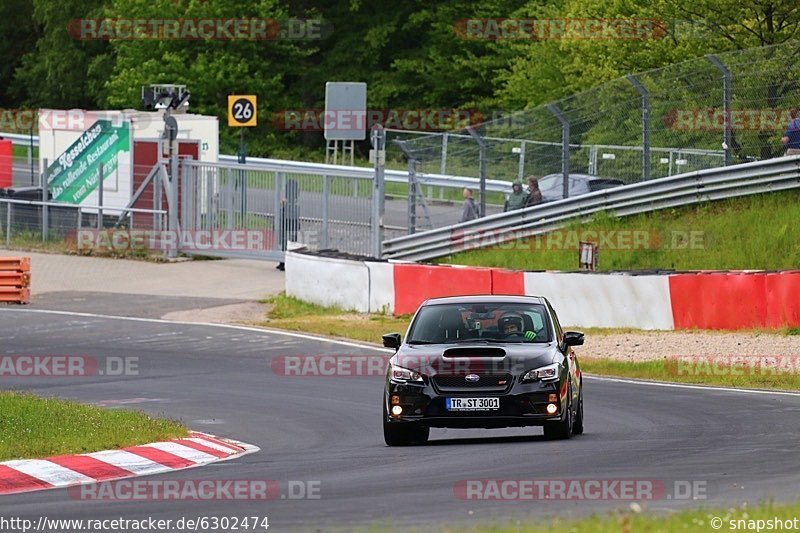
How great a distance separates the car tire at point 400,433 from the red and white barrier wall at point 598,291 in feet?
34.2

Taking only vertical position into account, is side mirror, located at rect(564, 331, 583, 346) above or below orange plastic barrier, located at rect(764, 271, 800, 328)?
above

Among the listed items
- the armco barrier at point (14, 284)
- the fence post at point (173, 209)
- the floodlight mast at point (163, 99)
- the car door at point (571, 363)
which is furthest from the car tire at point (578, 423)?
the floodlight mast at point (163, 99)

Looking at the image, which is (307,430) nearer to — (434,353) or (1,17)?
(434,353)

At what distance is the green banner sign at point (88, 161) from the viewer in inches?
1575

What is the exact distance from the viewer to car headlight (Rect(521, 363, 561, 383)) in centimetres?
1435

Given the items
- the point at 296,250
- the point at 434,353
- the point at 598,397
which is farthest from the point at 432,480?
the point at 296,250

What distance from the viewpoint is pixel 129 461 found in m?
13.7

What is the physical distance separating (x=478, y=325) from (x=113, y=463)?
3.75 meters

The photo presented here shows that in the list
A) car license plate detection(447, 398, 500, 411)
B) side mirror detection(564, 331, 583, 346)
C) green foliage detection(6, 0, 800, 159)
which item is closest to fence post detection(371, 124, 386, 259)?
side mirror detection(564, 331, 583, 346)

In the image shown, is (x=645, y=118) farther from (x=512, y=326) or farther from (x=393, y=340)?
(x=393, y=340)

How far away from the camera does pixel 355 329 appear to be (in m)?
27.8

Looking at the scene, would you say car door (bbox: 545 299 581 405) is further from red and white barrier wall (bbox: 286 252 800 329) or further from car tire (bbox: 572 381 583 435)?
red and white barrier wall (bbox: 286 252 800 329)

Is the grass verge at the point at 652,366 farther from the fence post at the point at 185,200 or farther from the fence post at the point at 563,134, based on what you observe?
the fence post at the point at 185,200

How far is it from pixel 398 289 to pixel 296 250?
3.77 meters
